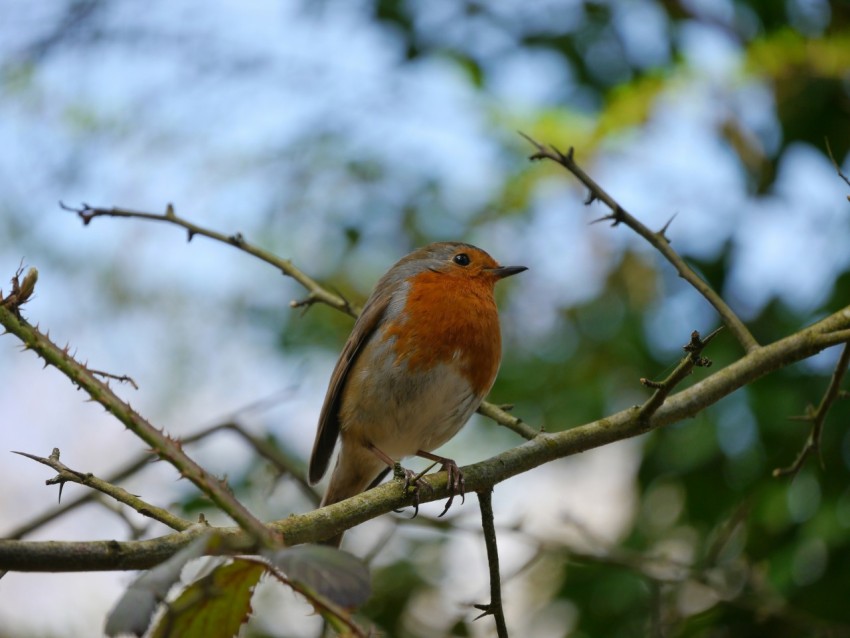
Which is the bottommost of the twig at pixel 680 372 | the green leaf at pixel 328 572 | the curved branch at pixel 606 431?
the green leaf at pixel 328 572

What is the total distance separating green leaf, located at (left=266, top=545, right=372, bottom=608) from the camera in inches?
51.9

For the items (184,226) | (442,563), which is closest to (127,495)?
(184,226)

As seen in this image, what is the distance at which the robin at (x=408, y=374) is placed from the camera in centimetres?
414

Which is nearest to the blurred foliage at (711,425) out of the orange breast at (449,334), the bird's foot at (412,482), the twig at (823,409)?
the twig at (823,409)

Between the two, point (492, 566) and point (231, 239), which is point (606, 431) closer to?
point (492, 566)

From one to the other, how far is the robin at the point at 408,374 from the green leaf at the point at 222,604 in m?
2.43

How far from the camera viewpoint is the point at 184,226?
11.8 feet

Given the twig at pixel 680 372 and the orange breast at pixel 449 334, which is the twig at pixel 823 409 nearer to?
the twig at pixel 680 372

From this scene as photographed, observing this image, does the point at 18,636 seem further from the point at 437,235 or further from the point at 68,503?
the point at 437,235

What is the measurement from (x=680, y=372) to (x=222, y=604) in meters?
1.31

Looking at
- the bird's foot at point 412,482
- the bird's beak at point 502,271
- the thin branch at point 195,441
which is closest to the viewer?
the bird's foot at point 412,482

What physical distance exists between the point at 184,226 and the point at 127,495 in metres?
1.63

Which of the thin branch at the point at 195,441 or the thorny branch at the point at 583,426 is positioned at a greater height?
the thin branch at the point at 195,441

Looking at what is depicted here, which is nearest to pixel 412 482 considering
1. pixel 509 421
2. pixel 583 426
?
pixel 583 426
